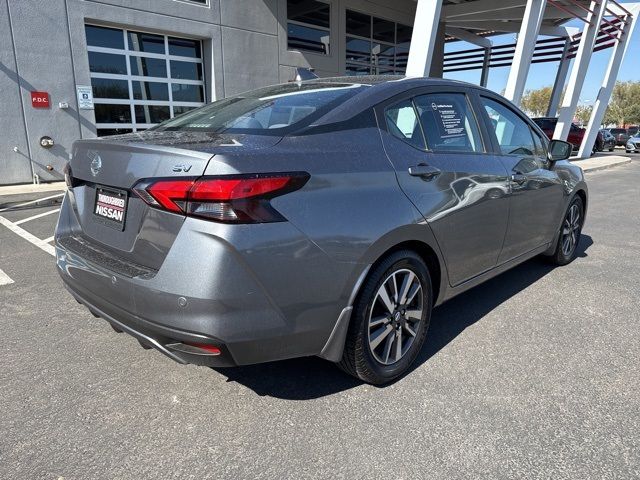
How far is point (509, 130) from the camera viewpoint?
3.80 metres

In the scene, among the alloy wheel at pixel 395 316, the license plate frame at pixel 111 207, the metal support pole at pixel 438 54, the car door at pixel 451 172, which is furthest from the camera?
the metal support pole at pixel 438 54

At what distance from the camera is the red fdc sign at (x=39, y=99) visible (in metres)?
10.8

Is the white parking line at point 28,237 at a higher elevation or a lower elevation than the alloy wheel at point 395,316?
lower

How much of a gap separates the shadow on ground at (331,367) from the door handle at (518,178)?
1005 millimetres

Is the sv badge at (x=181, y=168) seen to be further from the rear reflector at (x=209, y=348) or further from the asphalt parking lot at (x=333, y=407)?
the asphalt parking lot at (x=333, y=407)

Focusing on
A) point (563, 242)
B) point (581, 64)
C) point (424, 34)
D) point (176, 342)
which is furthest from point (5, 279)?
point (581, 64)

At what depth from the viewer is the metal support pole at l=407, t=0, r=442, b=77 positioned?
35.5ft

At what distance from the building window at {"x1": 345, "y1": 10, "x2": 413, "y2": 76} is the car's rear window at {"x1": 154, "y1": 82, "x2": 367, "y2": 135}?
1565cm

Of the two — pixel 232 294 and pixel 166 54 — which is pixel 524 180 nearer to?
pixel 232 294

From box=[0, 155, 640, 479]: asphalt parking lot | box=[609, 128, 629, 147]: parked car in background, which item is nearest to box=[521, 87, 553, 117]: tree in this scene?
box=[609, 128, 629, 147]: parked car in background

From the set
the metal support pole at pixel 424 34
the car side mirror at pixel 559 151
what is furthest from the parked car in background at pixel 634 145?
the car side mirror at pixel 559 151

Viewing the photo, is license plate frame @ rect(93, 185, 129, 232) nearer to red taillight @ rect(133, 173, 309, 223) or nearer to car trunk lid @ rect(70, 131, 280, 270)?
car trunk lid @ rect(70, 131, 280, 270)

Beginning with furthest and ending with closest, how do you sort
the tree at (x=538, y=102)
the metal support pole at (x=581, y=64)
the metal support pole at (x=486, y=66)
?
the tree at (x=538, y=102)
the metal support pole at (x=486, y=66)
the metal support pole at (x=581, y=64)

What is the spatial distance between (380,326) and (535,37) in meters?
14.2
